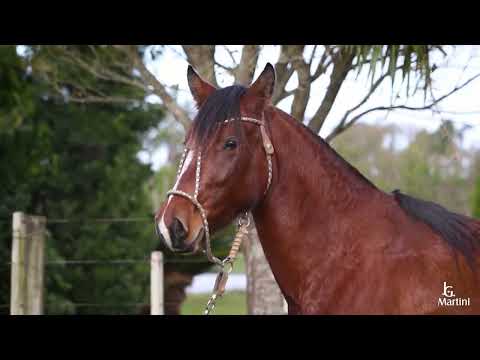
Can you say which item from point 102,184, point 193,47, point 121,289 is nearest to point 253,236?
point 193,47

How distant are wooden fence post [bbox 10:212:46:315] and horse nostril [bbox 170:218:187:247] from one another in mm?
4781

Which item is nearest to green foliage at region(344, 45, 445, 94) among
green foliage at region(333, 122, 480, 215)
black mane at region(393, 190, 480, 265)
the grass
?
black mane at region(393, 190, 480, 265)

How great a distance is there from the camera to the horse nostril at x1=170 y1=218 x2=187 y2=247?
253 cm

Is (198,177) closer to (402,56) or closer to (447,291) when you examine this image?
(447,291)

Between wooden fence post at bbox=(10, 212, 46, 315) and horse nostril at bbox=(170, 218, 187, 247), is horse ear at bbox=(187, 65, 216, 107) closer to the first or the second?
horse nostril at bbox=(170, 218, 187, 247)

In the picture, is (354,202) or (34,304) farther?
(34,304)

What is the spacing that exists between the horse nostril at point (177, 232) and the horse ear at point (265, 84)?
0.69 meters

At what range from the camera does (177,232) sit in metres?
2.53

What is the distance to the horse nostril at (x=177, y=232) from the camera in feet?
8.28
